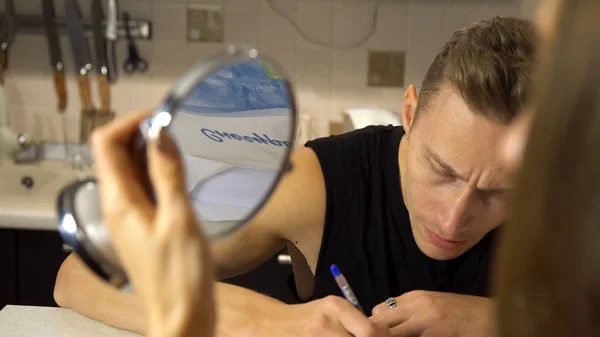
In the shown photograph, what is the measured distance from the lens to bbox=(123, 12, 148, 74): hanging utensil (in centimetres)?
181

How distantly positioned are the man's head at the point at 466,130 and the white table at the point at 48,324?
432mm

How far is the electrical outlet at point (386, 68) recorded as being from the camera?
1840mm

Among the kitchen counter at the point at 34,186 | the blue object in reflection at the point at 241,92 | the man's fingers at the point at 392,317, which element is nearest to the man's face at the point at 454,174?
the man's fingers at the point at 392,317

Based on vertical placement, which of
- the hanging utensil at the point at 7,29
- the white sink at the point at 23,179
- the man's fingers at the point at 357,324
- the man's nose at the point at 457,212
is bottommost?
the white sink at the point at 23,179

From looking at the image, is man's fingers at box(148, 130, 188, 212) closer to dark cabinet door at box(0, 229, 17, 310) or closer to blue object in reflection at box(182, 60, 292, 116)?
blue object in reflection at box(182, 60, 292, 116)

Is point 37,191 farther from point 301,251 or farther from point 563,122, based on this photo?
point 563,122

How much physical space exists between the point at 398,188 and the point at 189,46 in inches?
39.4

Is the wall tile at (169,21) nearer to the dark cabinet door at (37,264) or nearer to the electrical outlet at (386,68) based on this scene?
the electrical outlet at (386,68)

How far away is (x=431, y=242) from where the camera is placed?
36.9 inches

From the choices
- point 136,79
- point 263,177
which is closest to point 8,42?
point 136,79

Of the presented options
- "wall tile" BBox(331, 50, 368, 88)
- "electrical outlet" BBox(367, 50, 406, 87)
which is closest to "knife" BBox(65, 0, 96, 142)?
"wall tile" BBox(331, 50, 368, 88)

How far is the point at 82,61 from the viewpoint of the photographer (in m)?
1.79

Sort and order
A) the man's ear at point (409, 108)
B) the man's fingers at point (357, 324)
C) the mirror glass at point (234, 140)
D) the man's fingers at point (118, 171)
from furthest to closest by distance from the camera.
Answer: the man's ear at point (409, 108), the man's fingers at point (357, 324), the mirror glass at point (234, 140), the man's fingers at point (118, 171)

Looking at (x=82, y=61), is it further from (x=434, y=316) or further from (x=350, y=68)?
(x=434, y=316)
